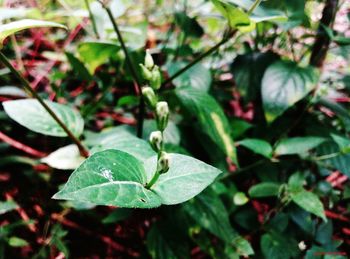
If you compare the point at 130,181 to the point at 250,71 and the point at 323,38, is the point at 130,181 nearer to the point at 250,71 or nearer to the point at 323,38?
the point at 250,71

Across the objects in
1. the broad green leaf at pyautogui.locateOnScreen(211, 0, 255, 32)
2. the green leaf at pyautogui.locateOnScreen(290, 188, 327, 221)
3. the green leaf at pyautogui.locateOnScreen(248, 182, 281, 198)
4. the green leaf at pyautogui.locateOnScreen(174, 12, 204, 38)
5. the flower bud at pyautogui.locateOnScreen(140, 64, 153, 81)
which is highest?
the broad green leaf at pyautogui.locateOnScreen(211, 0, 255, 32)

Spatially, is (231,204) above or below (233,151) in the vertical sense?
below

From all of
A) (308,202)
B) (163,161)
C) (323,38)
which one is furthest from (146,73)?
(323,38)

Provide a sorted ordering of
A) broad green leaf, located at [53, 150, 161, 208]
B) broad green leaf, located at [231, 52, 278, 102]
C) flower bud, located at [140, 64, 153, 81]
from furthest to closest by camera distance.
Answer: broad green leaf, located at [231, 52, 278, 102] < flower bud, located at [140, 64, 153, 81] < broad green leaf, located at [53, 150, 161, 208]

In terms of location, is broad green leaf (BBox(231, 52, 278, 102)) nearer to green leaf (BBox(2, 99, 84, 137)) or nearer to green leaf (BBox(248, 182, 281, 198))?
green leaf (BBox(248, 182, 281, 198))

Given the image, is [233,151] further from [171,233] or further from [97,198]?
[97,198]

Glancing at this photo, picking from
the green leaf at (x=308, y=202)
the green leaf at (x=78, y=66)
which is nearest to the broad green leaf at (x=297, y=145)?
the green leaf at (x=308, y=202)

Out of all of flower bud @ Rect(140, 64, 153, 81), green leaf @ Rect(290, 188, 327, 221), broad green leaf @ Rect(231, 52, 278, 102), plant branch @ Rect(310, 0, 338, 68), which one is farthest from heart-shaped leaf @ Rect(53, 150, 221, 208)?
plant branch @ Rect(310, 0, 338, 68)

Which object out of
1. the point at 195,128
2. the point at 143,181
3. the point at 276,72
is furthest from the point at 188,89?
the point at 143,181
